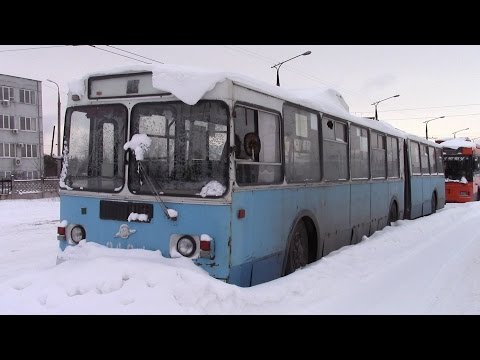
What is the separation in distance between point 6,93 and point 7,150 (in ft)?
19.9

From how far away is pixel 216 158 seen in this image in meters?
5.34

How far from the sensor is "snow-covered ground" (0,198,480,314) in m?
4.66

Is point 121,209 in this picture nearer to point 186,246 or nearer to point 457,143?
point 186,246

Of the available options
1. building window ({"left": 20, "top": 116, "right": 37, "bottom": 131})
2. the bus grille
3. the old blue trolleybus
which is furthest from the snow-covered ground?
building window ({"left": 20, "top": 116, "right": 37, "bottom": 131})

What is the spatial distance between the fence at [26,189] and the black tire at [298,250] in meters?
21.8

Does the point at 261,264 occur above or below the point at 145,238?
below

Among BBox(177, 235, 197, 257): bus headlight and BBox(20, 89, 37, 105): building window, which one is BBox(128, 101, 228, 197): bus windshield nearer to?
BBox(177, 235, 197, 257): bus headlight

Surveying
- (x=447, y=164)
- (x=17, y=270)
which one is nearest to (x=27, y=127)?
(x=447, y=164)

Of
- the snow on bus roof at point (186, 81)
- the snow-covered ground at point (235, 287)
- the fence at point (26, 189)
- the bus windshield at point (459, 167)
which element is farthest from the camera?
the fence at point (26, 189)

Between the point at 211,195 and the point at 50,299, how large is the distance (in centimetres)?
187

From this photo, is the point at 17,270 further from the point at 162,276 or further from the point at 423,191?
the point at 423,191

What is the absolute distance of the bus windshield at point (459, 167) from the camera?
22.7m

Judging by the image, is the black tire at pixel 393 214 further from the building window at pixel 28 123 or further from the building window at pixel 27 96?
the building window at pixel 28 123

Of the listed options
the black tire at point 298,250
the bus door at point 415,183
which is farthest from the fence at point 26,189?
the black tire at point 298,250
